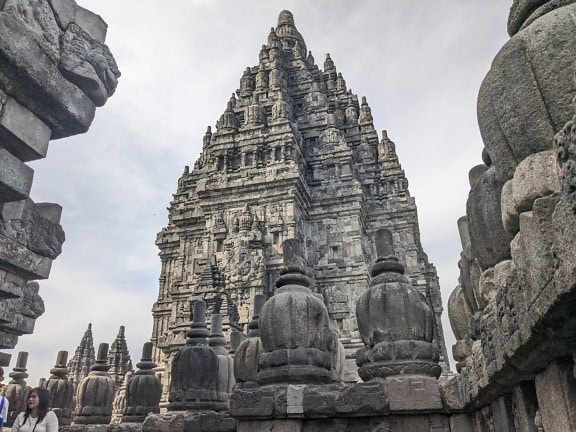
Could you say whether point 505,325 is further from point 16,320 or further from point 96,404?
point 96,404

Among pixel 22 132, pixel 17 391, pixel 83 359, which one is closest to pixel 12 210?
pixel 22 132

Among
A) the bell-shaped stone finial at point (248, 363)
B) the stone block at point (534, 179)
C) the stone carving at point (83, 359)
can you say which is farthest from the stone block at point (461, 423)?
the stone carving at point (83, 359)

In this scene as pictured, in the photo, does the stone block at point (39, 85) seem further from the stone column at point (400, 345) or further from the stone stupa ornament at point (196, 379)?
the stone column at point (400, 345)

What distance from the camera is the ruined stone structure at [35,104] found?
388 centimetres

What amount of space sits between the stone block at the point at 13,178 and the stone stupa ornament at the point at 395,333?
3453 mm

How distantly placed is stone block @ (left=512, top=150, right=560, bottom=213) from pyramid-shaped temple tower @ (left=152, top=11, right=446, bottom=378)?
13.6 m

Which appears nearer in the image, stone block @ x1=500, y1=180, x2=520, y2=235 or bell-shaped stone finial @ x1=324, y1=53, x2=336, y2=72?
stone block @ x1=500, y1=180, x2=520, y2=235

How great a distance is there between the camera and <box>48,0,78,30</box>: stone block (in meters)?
4.50

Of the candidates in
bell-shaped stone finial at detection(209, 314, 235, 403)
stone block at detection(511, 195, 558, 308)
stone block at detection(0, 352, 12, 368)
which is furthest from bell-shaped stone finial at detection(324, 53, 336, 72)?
stone block at detection(511, 195, 558, 308)

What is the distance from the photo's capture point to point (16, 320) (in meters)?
5.15

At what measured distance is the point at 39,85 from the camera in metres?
4.01

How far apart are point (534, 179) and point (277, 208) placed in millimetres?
19555

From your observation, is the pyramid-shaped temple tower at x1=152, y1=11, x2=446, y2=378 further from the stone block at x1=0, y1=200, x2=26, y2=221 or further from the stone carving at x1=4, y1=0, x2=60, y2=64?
the stone carving at x1=4, y1=0, x2=60, y2=64

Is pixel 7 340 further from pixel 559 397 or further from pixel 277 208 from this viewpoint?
pixel 277 208
